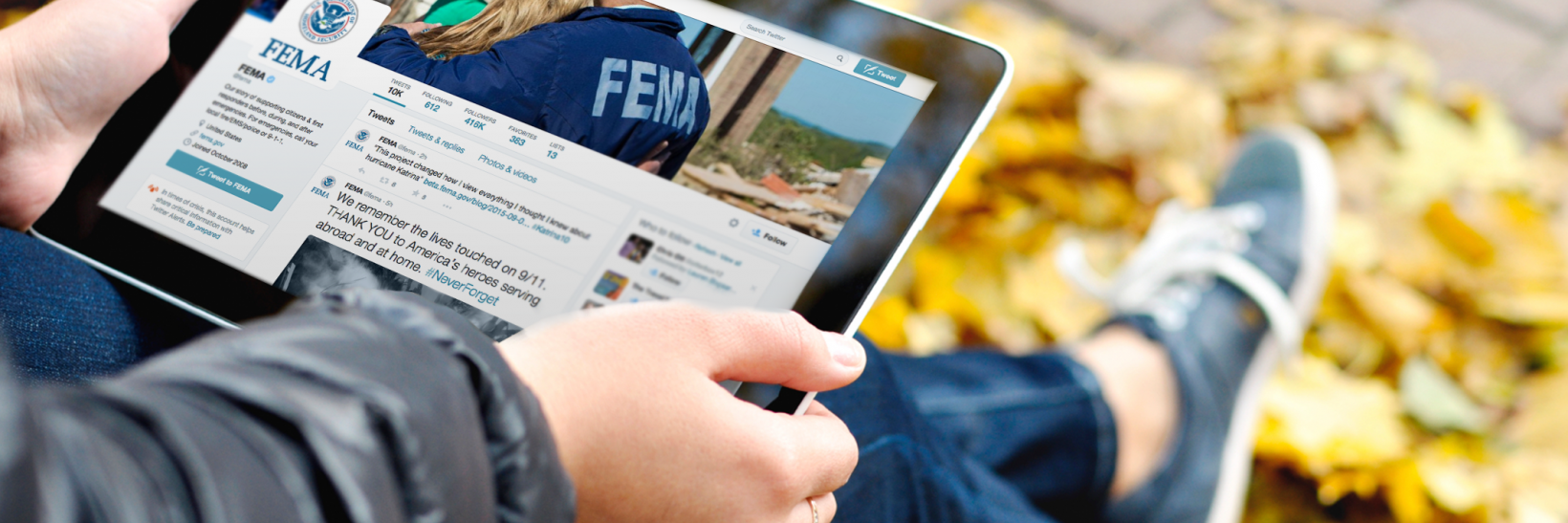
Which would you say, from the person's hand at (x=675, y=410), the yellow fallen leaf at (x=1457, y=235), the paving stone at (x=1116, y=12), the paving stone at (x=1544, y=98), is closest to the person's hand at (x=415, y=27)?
the person's hand at (x=675, y=410)

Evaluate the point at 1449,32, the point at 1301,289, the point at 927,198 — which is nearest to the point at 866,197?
the point at 927,198

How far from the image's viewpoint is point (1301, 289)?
119cm

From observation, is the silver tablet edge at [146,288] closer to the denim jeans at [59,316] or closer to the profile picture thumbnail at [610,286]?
the denim jeans at [59,316]

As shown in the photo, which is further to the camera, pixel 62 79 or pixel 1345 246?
pixel 1345 246

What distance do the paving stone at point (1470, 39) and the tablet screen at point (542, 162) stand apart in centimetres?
138

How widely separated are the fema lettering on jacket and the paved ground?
936 mm

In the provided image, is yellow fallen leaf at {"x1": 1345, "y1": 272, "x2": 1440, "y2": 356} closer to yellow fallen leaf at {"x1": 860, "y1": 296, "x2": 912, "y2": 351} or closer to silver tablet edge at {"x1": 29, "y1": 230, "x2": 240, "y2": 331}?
yellow fallen leaf at {"x1": 860, "y1": 296, "x2": 912, "y2": 351}

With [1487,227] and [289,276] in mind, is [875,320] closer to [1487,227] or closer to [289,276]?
[289,276]

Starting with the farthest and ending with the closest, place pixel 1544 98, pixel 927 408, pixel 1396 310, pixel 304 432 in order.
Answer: pixel 1544 98
pixel 1396 310
pixel 927 408
pixel 304 432

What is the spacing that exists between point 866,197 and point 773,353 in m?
0.14

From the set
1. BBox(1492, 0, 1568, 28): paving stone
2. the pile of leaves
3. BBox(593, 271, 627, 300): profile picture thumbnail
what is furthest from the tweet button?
BBox(1492, 0, 1568, 28): paving stone

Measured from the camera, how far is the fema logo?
1.85 ft

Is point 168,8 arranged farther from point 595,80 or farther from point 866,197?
point 866,197

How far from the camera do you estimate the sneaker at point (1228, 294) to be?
1.01 metres
